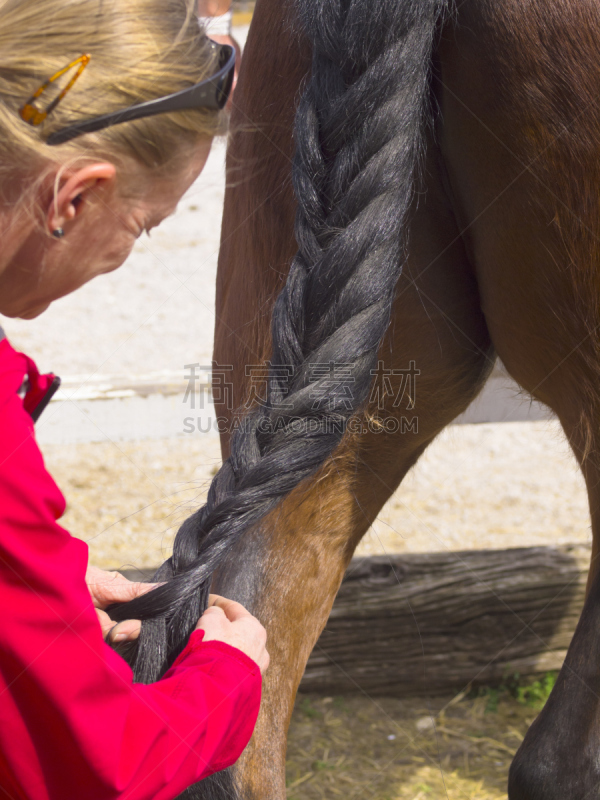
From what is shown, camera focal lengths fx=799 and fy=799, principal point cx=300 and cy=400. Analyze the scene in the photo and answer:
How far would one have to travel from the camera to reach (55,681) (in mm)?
671

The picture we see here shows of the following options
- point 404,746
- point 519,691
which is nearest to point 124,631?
point 404,746

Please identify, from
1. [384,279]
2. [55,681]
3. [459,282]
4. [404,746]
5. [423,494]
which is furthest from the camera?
[423,494]

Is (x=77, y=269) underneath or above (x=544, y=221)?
above

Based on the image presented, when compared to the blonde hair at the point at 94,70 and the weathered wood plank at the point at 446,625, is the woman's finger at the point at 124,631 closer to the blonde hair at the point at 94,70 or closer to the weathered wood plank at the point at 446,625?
the blonde hair at the point at 94,70

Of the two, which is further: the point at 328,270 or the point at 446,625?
the point at 446,625

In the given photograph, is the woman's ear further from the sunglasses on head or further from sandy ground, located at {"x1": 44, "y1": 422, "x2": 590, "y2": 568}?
sandy ground, located at {"x1": 44, "y1": 422, "x2": 590, "y2": 568}

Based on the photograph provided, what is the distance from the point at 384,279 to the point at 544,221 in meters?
0.22

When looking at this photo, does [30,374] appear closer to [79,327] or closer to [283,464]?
[283,464]

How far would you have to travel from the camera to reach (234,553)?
1246 millimetres

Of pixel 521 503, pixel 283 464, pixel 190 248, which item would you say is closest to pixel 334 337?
pixel 283 464

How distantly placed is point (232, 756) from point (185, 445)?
298 cm

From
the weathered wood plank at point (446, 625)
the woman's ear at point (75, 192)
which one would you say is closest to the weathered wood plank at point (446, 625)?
the weathered wood plank at point (446, 625)

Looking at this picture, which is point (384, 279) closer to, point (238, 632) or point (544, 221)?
point (544, 221)

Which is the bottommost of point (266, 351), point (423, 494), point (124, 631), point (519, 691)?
point (423, 494)
